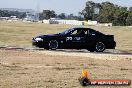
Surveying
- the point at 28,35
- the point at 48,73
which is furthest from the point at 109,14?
the point at 48,73

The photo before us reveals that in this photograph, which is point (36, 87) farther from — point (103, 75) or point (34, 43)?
point (34, 43)

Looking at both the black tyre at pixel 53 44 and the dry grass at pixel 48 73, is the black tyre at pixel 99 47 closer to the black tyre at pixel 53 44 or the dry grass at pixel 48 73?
the black tyre at pixel 53 44

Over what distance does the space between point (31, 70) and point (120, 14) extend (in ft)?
448

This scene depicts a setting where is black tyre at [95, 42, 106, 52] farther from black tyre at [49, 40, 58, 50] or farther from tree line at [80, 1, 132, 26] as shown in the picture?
tree line at [80, 1, 132, 26]

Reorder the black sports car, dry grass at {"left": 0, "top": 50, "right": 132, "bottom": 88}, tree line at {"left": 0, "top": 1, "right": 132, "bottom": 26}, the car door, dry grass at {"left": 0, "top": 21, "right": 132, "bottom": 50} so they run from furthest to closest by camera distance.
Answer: tree line at {"left": 0, "top": 1, "right": 132, "bottom": 26} → dry grass at {"left": 0, "top": 21, "right": 132, "bottom": 50} → the car door → the black sports car → dry grass at {"left": 0, "top": 50, "right": 132, "bottom": 88}

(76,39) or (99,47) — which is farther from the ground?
(76,39)

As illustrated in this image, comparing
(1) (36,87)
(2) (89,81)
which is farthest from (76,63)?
(2) (89,81)

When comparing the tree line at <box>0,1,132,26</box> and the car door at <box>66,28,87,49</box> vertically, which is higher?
the car door at <box>66,28,87,49</box>

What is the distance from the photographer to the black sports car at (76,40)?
22.5 m

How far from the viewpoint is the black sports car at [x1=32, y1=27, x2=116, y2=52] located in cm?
2248

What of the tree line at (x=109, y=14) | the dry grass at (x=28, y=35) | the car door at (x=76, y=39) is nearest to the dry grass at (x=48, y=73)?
the car door at (x=76, y=39)

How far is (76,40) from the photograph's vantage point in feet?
75.2

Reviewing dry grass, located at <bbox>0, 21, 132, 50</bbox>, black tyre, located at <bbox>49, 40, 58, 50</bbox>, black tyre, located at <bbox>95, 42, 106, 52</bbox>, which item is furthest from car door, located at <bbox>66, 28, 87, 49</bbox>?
dry grass, located at <bbox>0, 21, 132, 50</bbox>

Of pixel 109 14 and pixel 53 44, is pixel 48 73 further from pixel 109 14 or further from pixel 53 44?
pixel 109 14
